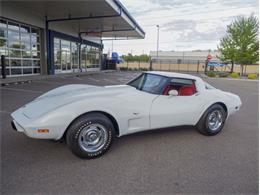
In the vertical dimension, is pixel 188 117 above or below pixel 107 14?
below

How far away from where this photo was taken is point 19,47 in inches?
536

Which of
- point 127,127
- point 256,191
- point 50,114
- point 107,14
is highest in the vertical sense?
point 107,14

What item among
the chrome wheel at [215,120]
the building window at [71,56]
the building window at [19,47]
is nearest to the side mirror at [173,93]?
the chrome wheel at [215,120]

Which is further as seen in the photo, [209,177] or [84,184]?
[209,177]

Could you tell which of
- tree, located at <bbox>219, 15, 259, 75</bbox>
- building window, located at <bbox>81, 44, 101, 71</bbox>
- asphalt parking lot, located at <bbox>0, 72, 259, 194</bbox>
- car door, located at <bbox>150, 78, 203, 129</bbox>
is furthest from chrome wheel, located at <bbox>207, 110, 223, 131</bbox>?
tree, located at <bbox>219, 15, 259, 75</bbox>

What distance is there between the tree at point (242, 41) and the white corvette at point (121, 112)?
2279 cm

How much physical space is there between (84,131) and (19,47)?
13.5 metres

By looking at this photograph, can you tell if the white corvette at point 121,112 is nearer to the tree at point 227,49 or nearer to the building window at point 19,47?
the building window at point 19,47

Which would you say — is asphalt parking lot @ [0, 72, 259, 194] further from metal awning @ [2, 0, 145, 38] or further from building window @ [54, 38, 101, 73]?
building window @ [54, 38, 101, 73]

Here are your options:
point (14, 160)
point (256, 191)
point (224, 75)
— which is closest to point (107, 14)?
point (14, 160)

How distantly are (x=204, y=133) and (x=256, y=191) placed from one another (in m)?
1.75

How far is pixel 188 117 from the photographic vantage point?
3.75m

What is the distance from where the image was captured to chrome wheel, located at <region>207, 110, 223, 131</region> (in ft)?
13.4

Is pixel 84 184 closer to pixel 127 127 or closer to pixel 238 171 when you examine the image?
pixel 127 127
